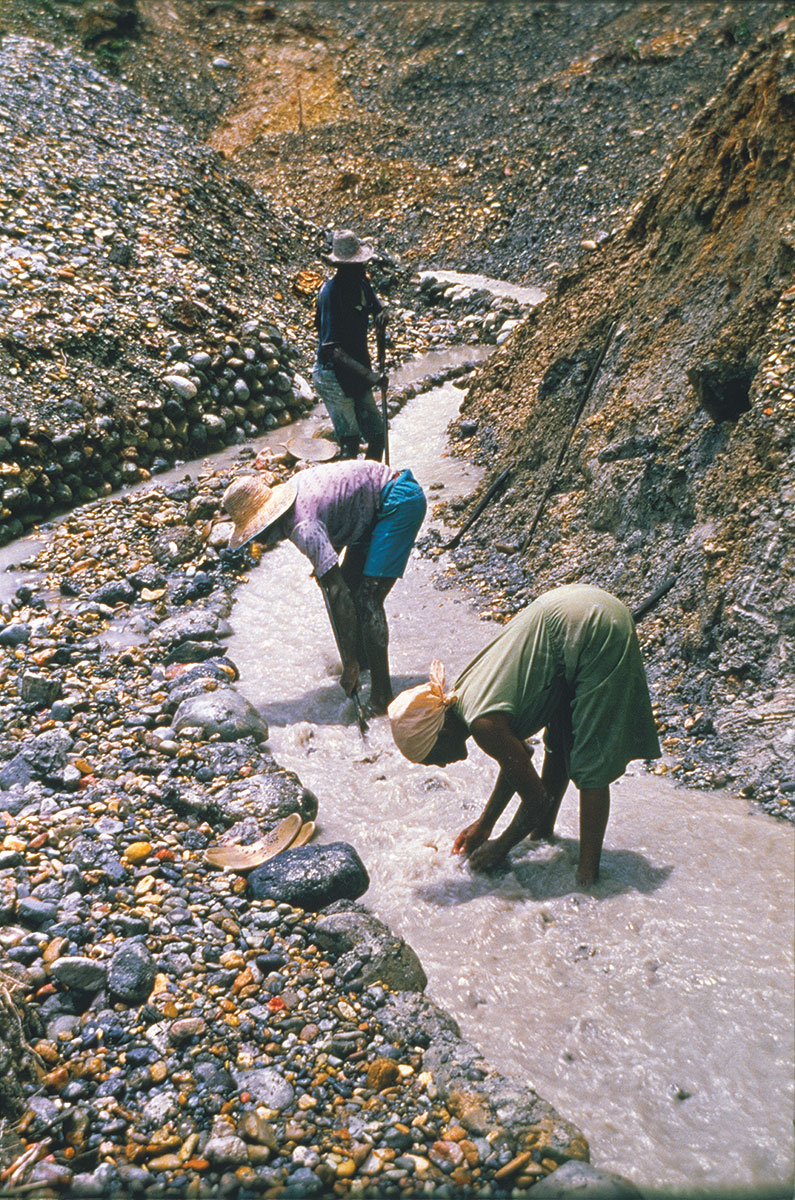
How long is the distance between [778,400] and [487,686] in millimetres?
2273

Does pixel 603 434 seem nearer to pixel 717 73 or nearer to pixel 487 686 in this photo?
pixel 487 686

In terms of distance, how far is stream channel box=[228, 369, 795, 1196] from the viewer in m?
2.68

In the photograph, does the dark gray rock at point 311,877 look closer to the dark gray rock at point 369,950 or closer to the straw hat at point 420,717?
the dark gray rock at point 369,950

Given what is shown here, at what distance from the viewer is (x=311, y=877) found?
358 cm

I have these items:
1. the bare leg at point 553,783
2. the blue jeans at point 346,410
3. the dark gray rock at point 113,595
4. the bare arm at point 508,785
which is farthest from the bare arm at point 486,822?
the blue jeans at point 346,410

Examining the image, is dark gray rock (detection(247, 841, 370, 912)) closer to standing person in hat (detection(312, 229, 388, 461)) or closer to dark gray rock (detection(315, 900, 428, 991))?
dark gray rock (detection(315, 900, 428, 991))

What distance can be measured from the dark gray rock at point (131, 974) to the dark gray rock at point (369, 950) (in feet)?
1.91

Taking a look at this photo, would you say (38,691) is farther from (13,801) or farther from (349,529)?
(349,529)

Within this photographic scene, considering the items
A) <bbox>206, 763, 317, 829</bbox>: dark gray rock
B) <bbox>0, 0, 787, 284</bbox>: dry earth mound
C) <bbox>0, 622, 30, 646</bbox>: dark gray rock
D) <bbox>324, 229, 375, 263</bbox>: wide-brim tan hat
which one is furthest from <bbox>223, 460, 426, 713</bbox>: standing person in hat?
<bbox>0, 0, 787, 284</bbox>: dry earth mound

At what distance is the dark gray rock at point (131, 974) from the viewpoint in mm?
Result: 2990

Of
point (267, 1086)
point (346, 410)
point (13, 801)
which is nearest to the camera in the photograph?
point (267, 1086)

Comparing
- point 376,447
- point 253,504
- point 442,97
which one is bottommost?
point 376,447

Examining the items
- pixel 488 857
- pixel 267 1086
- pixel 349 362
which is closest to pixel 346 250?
pixel 349 362

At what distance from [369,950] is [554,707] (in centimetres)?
103
